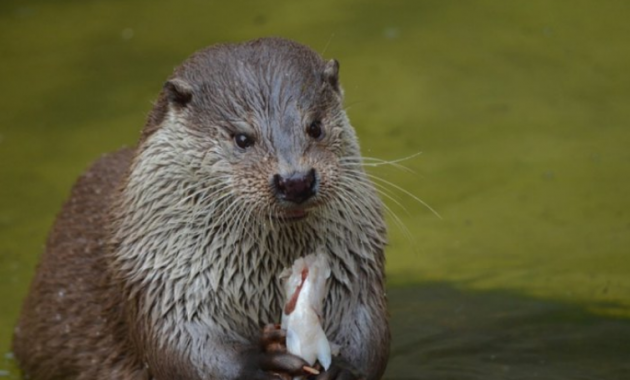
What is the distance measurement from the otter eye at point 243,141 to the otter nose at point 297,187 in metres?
0.23

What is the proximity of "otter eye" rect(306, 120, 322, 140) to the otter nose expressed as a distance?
0.23 metres

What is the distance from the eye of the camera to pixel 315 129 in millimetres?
3768

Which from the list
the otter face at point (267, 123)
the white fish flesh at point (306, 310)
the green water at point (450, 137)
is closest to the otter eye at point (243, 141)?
the otter face at point (267, 123)

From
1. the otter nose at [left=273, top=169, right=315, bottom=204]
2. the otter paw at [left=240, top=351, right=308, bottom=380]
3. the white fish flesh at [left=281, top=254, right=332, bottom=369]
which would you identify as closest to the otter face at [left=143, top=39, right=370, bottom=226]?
the otter nose at [left=273, top=169, right=315, bottom=204]

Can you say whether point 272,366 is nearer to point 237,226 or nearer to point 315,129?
point 237,226

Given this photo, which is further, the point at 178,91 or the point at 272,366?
the point at 178,91

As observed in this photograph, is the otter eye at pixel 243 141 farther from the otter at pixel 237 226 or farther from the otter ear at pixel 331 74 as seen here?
the otter ear at pixel 331 74

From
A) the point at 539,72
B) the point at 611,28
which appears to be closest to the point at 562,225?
the point at 539,72

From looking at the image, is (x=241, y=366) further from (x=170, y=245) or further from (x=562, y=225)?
(x=562, y=225)

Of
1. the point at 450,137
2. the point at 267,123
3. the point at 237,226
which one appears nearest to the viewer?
the point at 267,123

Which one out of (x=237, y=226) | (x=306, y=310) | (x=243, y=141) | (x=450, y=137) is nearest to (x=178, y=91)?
(x=243, y=141)

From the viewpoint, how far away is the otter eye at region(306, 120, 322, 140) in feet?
12.3

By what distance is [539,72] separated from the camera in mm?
6984

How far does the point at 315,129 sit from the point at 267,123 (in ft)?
0.47
